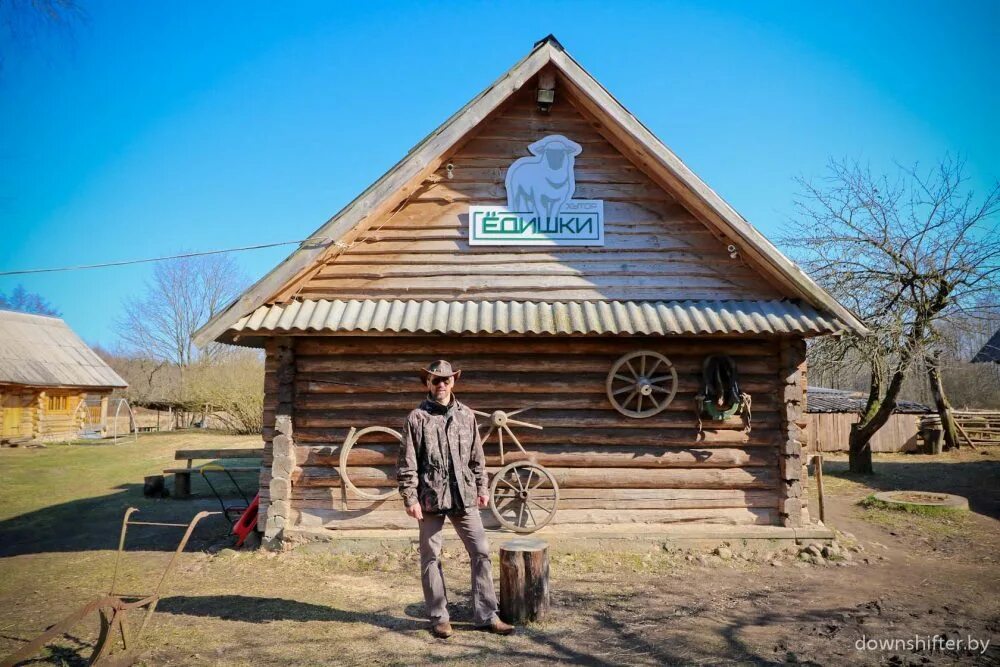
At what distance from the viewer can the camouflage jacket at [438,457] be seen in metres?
5.40

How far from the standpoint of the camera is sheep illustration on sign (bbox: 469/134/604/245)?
8.63 metres

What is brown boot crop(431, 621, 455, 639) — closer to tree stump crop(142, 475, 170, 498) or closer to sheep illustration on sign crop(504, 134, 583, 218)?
sheep illustration on sign crop(504, 134, 583, 218)

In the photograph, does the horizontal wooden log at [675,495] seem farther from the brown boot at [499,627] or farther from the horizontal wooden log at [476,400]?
the brown boot at [499,627]

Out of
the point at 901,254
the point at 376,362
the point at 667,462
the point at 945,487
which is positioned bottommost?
the point at 945,487

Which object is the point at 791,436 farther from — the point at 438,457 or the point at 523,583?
the point at 438,457

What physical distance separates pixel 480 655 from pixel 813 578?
170 inches

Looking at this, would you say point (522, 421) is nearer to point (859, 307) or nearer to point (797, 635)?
point (797, 635)

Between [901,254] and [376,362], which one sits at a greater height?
[901,254]

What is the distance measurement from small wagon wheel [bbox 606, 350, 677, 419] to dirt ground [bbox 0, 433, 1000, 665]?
182 cm

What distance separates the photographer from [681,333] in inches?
301

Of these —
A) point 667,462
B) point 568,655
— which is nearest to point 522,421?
point 667,462

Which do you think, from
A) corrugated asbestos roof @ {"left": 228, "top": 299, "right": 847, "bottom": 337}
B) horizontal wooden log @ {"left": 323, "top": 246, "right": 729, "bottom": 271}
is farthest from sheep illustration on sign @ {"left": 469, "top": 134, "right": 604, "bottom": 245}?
corrugated asbestos roof @ {"left": 228, "top": 299, "right": 847, "bottom": 337}

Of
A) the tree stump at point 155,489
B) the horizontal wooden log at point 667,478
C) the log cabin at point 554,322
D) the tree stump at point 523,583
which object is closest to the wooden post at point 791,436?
the log cabin at point 554,322

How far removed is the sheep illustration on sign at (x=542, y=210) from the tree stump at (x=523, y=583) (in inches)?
174
